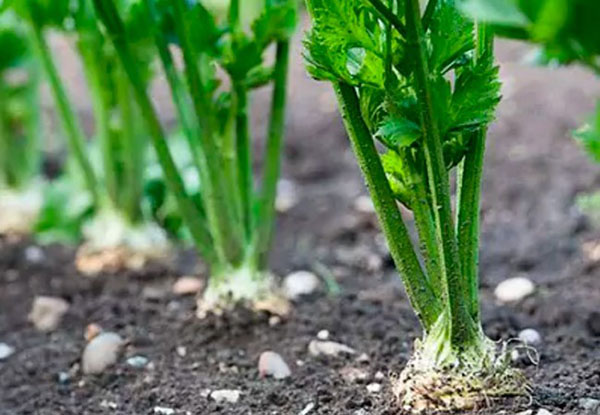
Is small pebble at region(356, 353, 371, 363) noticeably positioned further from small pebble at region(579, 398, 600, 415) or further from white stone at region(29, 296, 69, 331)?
white stone at region(29, 296, 69, 331)

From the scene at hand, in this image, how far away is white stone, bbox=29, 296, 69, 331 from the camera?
1.97m

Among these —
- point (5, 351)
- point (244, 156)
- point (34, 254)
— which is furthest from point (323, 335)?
point (34, 254)

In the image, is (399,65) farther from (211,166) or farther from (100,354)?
(100,354)

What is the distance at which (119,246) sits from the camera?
2.25m

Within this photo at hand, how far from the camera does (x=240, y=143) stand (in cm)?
176

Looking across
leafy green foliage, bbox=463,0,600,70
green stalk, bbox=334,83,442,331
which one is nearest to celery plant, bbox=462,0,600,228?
leafy green foliage, bbox=463,0,600,70

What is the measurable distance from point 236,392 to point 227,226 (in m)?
0.33

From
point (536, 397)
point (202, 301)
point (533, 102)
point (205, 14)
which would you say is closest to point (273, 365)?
point (202, 301)

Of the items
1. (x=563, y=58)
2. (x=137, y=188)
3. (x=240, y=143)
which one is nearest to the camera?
(x=563, y=58)

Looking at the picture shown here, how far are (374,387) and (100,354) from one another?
0.44m

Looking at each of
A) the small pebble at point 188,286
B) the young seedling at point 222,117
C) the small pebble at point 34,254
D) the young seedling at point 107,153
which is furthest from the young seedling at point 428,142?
the small pebble at point 34,254

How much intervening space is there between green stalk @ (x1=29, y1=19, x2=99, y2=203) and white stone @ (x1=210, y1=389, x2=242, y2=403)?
2.62ft

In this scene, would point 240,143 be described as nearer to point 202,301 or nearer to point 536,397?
point 202,301

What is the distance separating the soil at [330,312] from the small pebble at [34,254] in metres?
0.01
